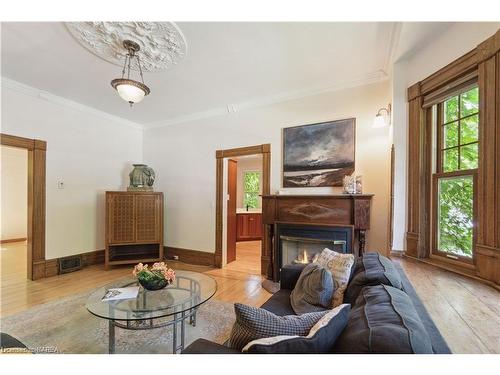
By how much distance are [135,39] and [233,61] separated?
3.29 ft

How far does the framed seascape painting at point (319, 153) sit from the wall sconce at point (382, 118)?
0.35 metres

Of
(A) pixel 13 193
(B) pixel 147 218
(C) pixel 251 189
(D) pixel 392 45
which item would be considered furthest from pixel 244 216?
(A) pixel 13 193

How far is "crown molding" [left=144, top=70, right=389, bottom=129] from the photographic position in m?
2.96

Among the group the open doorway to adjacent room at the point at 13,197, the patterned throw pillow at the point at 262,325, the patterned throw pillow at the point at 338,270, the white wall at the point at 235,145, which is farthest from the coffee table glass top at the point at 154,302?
the open doorway to adjacent room at the point at 13,197

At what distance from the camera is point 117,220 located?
13.4 feet

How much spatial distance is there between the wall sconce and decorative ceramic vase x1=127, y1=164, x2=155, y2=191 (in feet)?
12.8

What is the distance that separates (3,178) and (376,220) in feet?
28.4

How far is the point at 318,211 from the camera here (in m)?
3.00

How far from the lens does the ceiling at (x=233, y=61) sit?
2109 mm

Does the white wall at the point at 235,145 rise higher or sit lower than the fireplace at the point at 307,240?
higher

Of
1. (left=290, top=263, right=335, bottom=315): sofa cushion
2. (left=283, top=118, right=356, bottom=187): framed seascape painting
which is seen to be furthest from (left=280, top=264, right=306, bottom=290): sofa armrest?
(left=283, top=118, right=356, bottom=187): framed seascape painting

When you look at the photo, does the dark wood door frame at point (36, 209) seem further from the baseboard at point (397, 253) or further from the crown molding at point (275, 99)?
the baseboard at point (397, 253)
